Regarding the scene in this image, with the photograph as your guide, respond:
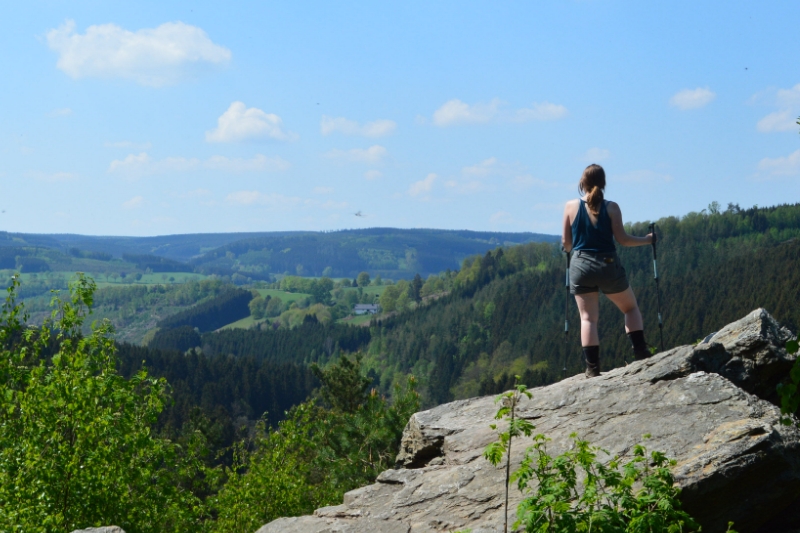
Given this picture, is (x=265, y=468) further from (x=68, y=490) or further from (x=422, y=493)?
(x=422, y=493)

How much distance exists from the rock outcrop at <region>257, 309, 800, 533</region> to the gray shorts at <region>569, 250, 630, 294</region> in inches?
36.4

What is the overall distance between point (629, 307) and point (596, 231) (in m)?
1.03

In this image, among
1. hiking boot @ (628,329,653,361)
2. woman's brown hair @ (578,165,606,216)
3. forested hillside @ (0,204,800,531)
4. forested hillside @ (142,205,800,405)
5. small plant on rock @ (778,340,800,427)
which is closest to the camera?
small plant on rock @ (778,340,800,427)

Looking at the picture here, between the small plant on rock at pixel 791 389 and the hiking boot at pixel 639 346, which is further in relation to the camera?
the hiking boot at pixel 639 346

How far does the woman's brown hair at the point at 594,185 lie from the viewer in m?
8.27

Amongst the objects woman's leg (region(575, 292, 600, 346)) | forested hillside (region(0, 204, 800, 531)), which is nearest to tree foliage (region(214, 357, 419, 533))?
forested hillside (region(0, 204, 800, 531))

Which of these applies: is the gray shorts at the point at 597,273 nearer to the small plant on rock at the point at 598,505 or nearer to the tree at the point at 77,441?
the small plant on rock at the point at 598,505

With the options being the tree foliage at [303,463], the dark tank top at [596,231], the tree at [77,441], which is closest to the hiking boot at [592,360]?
the dark tank top at [596,231]

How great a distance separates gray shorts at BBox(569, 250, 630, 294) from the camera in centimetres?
831

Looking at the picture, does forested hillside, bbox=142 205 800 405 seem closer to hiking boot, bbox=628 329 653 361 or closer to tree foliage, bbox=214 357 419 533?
tree foliage, bbox=214 357 419 533

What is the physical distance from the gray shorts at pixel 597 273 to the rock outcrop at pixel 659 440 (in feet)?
3.04

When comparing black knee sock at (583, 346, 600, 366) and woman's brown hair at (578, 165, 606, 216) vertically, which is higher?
woman's brown hair at (578, 165, 606, 216)

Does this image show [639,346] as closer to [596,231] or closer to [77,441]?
[596,231]

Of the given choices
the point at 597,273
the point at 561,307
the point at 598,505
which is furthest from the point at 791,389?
the point at 561,307
